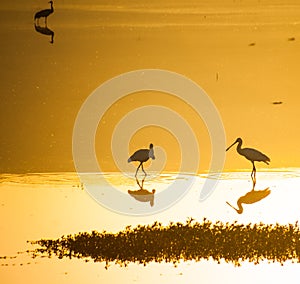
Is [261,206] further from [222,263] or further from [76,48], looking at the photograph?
[76,48]

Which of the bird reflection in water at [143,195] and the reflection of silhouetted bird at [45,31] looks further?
the reflection of silhouetted bird at [45,31]

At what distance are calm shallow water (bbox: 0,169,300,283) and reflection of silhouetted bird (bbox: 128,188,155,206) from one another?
0.01 m

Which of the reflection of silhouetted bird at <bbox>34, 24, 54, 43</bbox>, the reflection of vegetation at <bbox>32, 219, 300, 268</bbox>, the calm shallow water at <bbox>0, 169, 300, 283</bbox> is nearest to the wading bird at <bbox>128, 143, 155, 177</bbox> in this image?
the calm shallow water at <bbox>0, 169, 300, 283</bbox>

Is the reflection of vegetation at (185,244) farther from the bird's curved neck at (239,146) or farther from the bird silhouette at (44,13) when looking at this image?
the bird silhouette at (44,13)

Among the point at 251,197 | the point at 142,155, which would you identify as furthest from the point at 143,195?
the point at 251,197

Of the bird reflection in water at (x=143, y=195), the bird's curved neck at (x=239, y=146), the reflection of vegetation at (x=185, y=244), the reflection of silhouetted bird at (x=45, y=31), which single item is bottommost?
the reflection of vegetation at (x=185, y=244)

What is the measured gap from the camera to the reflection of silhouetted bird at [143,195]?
6.99 ft

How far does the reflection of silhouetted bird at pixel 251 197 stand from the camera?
213 centimetres

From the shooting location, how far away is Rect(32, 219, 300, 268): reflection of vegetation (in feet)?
6.82

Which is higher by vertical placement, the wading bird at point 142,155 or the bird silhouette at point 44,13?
the bird silhouette at point 44,13

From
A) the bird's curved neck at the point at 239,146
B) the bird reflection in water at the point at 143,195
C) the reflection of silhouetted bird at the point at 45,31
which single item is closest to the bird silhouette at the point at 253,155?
the bird's curved neck at the point at 239,146

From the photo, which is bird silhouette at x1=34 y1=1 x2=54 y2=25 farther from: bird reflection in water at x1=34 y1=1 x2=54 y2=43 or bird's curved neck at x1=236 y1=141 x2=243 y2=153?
bird's curved neck at x1=236 y1=141 x2=243 y2=153

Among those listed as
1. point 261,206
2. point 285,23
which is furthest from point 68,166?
point 285,23

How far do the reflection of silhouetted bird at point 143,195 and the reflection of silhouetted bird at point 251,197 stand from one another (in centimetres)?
21
